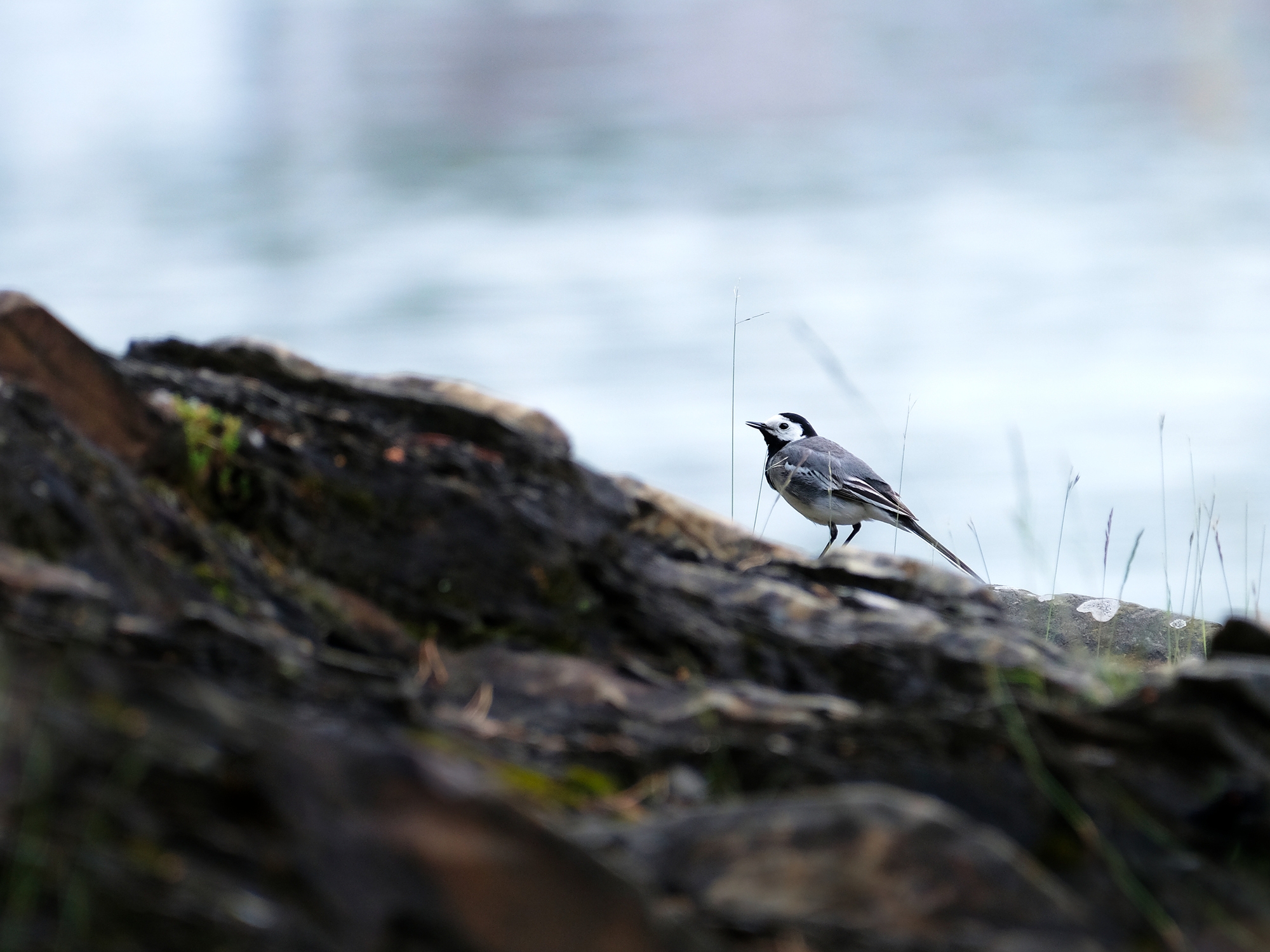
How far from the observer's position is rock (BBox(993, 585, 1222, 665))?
578cm

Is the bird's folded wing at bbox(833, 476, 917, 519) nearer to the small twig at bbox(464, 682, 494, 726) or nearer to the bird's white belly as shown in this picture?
the bird's white belly

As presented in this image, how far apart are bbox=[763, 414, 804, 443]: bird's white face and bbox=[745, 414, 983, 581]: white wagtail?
3.28 ft

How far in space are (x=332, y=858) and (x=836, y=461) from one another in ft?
22.3

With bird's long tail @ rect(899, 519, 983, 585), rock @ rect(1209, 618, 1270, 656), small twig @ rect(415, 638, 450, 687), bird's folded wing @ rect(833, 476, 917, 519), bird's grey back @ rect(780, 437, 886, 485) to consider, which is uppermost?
bird's grey back @ rect(780, 437, 886, 485)

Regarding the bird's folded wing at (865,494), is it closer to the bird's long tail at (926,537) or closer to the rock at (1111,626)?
the bird's long tail at (926,537)

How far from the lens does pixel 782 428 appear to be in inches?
392

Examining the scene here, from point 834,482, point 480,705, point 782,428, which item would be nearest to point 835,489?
point 834,482

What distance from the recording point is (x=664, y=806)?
266 centimetres

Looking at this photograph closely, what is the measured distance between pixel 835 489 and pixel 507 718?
566 cm

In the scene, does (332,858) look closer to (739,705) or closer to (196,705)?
(196,705)

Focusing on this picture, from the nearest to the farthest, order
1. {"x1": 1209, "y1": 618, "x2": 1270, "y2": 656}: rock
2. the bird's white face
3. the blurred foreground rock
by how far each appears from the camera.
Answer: the blurred foreground rock → {"x1": 1209, "y1": 618, "x2": 1270, "y2": 656}: rock → the bird's white face

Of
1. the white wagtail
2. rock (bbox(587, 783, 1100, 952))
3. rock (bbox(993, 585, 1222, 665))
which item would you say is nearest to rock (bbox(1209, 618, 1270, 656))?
rock (bbox(587, 783, 1100, 952))

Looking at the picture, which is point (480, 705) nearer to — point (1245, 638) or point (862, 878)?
point (862, 878)

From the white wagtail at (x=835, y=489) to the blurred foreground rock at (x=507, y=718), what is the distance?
4212 mm
